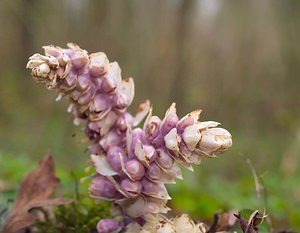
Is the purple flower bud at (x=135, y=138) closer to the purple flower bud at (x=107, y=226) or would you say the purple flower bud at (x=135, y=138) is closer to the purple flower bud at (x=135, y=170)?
the purple flower bud at (x=135, y=170)

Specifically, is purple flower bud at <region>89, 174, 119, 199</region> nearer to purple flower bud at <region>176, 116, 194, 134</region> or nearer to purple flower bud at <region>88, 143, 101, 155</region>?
purple flower bud at <region>88, 143, 101, 155</region>

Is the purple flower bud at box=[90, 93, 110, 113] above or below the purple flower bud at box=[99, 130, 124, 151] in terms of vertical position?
above

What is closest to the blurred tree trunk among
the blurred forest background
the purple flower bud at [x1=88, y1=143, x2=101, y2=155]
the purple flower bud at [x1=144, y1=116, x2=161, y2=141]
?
the blurred forest background

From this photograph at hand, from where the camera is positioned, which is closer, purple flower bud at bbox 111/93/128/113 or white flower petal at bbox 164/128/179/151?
white flower petal at bbox 164/128/179/151

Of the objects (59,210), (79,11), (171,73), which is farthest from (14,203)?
(171,73)

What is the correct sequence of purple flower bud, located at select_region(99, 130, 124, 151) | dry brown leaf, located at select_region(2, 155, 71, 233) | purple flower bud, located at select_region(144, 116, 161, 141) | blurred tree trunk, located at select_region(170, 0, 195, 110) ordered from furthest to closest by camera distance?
blurred tree trunk, located at select_region(170, 0, 195, 110) < dry brown leaf, located at select_region(2, 155, 71, 233) < purple flower bud, located at select_region(99, 130, 124, 151) < purple flower bud, located at select_region(144, 116, 161, 141)

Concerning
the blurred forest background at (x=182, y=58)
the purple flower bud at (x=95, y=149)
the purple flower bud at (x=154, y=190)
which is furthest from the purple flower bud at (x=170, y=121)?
the blurred forest background at (x=182, y=58)

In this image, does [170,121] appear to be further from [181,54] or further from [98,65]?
[181,54]
